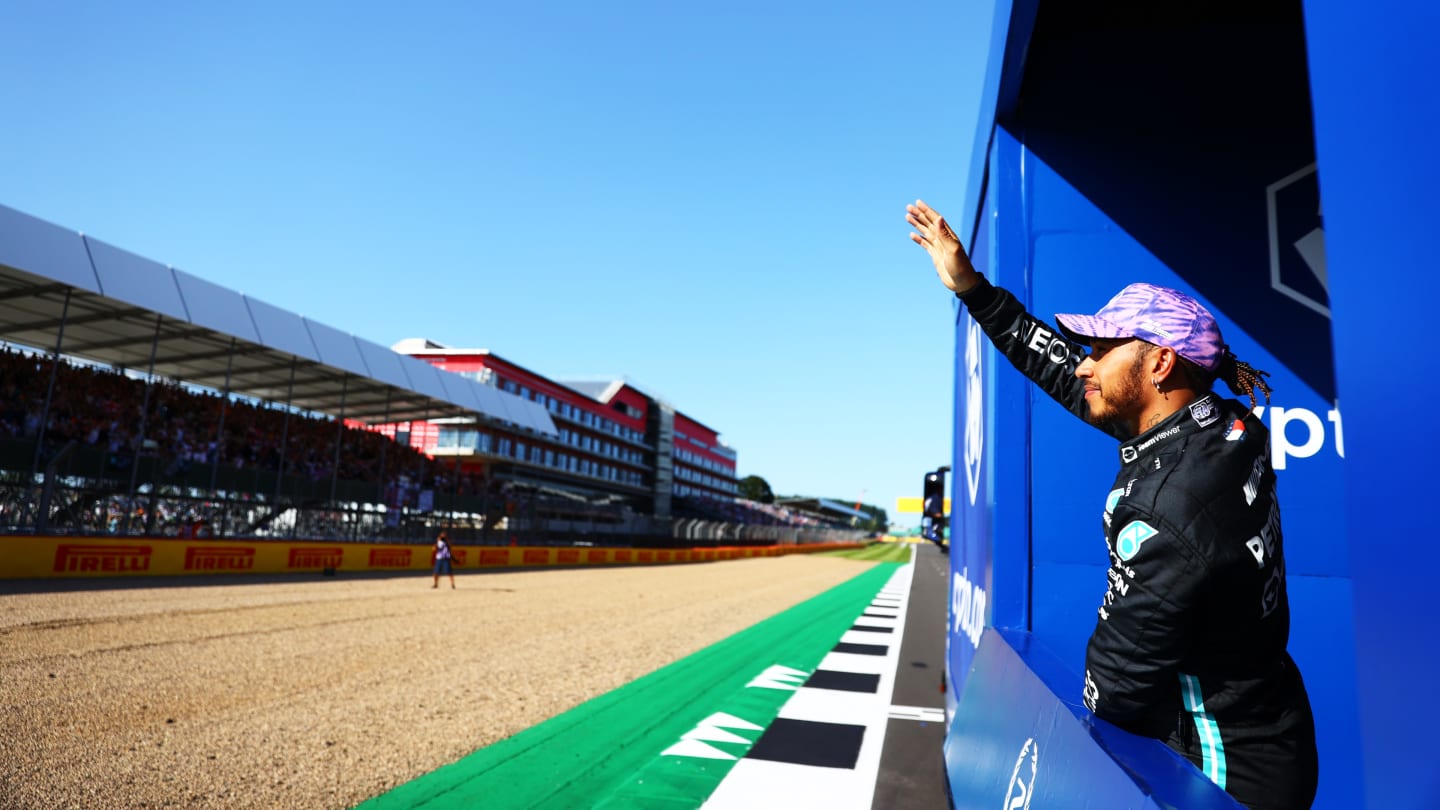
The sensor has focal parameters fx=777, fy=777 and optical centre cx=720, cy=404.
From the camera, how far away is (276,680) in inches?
267

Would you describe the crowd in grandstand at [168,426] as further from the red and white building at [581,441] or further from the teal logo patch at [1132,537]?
the teal logo patch at [1132,537]

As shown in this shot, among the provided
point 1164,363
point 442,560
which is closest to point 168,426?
point 442,560

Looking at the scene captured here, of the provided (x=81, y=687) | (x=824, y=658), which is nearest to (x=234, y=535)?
(x=81, y=687)

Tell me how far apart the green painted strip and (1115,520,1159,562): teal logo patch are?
3.40 meters

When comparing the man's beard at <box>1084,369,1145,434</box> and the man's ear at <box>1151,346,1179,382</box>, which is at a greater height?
the man's ear at <box>1151,346,1179,382</box>

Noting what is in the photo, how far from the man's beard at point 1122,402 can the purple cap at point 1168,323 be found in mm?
86

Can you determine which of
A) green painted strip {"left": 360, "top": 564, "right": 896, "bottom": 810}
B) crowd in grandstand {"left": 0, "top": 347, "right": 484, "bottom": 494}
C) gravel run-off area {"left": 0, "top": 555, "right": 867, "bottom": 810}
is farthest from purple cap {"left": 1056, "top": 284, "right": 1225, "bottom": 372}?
crowd in grandstand {"left": 0, "top": 347, "right": 484, "bottom": 494}

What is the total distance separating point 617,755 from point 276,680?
144 inches

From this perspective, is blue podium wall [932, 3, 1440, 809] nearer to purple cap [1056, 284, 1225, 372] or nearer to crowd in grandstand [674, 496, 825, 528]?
purple cap [1056, 284, 1225, 372]

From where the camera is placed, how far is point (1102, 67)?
307 centimetres

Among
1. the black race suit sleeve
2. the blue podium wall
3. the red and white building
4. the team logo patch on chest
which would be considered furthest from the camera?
the red and white building

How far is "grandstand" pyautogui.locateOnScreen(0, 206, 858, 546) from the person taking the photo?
1576 centimetres

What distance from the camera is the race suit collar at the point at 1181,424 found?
4.82 ft

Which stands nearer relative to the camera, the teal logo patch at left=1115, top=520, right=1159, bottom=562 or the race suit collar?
the teal logo patch at left=1115, top=520, right=1159, bottom=562
